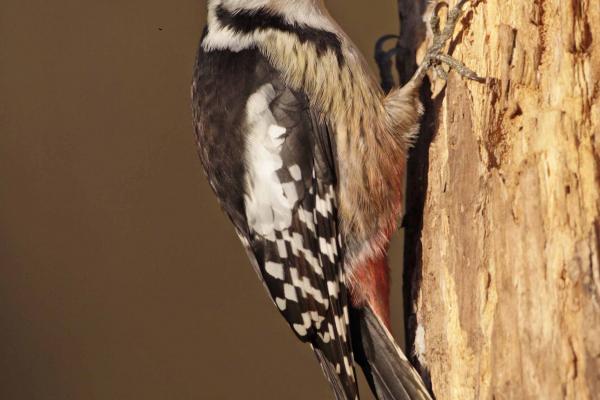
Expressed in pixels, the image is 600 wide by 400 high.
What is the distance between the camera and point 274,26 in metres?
2.85

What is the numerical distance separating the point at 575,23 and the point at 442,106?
55 centimetres

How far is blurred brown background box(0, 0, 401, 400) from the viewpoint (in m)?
4.32

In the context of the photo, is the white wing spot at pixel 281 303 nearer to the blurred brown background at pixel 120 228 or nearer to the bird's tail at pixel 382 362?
the bird's tail at pixel 382 362

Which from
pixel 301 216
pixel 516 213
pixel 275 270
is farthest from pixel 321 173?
pixel 516 213

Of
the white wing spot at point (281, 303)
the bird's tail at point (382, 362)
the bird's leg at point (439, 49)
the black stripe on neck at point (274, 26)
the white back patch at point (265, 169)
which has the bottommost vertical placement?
the bird's tail at point (382, 362)

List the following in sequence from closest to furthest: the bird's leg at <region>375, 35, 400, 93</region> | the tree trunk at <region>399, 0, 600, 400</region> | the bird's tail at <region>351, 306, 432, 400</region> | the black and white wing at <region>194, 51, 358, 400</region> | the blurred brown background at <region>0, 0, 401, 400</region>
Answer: the tree trunk at <region>399, 0, 600, 400</region> < the bird's tail at <region>351, 306, 432, 400</region> < the black and white wing at <region>194, 51, 358, 400</region> < the bird's leg at <region>375, 35, 400, 93</region> < the blurred brown background at <region>0, 0, 401, 400</region>

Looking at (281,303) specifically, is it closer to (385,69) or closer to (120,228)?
(385,69)

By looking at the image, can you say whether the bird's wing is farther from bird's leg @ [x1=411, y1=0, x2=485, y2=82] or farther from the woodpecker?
bird's leg @ [x1=411, y1=0, x2=485, y2=82]

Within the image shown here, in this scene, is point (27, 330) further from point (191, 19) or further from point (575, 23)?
point (575, 23)

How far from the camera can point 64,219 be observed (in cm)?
441

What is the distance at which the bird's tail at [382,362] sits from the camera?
251cm

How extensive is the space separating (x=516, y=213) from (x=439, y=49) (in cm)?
74

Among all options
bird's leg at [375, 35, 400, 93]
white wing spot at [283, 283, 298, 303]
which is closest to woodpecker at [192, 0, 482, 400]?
white wing spot at [283, 283, 298, 303]

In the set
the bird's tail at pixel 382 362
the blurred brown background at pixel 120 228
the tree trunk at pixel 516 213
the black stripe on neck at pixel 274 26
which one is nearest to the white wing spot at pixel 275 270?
the bird's tail at pixel 382 362
